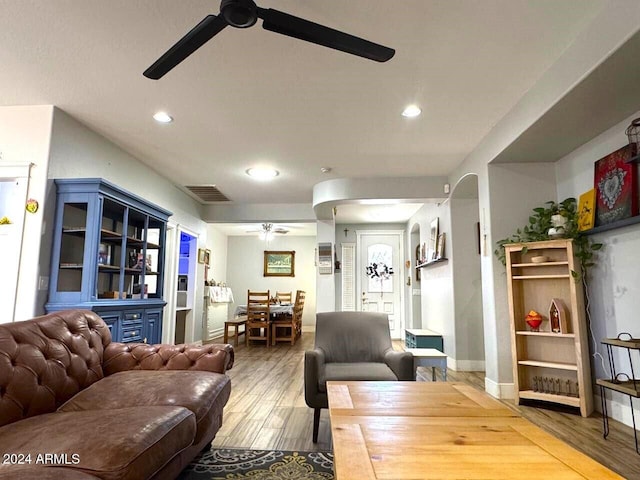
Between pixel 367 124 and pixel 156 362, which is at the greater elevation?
pixel 367 124

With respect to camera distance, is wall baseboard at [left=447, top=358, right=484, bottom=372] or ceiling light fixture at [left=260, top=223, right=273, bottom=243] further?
ceiling light fixture at [left=260, top=223, right=273, bottom=243]

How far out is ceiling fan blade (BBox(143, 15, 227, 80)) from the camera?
1712 mm

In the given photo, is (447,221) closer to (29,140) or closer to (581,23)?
(581,23)

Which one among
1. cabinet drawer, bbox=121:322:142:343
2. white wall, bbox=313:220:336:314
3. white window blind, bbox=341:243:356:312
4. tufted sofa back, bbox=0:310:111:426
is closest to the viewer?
tufted sofa back, bbox=0:310:111:426

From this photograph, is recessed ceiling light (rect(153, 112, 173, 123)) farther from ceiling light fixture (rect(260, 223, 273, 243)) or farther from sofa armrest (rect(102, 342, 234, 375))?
ceiling light fixture (rect(260, 223, 273, 243))

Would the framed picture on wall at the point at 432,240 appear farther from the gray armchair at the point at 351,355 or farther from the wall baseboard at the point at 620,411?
the wall baseboard at the point at 620,411

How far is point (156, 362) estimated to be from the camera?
2434 mm

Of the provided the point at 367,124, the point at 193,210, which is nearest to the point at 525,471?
the point at 367,124

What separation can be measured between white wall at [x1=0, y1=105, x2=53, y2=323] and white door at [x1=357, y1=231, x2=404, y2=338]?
609 cm

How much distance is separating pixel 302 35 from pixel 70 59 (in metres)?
1.90

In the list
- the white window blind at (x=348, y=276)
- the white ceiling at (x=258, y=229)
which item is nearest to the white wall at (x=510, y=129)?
the white window blind at (x=348, y=276)

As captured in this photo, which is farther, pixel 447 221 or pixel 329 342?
pixel 447 221

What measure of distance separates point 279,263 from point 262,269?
486 mm

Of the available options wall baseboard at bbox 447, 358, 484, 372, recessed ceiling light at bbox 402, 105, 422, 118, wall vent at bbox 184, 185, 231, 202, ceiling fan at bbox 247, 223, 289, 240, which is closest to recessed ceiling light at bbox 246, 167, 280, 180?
wall vent at bbox 184, 185, 231, 202
